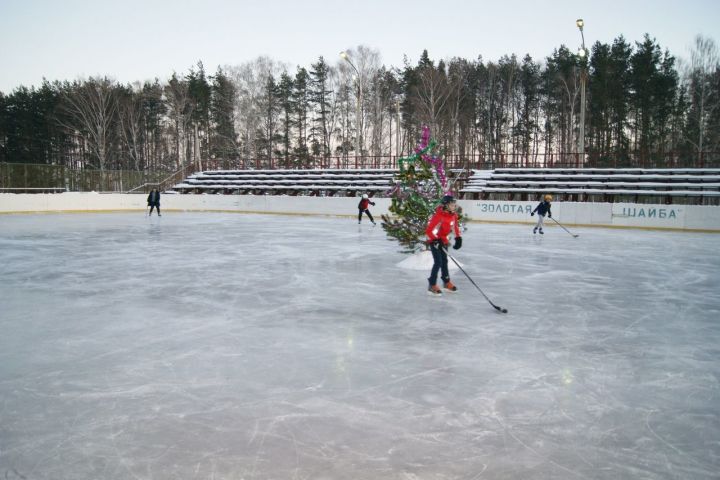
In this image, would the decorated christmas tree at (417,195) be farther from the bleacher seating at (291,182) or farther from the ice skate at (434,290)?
the bleacher seating at (291,182)

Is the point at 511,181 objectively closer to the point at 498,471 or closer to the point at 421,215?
the point at 421,215

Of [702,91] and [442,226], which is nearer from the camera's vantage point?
[442,226]

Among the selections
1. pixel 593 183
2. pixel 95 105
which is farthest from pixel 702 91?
pixel 95 105

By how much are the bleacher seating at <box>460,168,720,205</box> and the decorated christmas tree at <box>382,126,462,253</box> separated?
1524 centimetres

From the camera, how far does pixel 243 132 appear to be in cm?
4906

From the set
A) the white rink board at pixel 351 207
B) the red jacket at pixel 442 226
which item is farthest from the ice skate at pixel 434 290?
the white rink board at pixel 351 207

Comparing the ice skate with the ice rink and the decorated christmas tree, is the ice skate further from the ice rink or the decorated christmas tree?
the decorated christmas tree

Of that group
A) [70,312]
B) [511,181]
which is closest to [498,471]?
[70,312]

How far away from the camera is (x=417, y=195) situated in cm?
1003

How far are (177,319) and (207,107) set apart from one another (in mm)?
55387

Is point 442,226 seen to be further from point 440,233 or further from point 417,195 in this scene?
point 417,195

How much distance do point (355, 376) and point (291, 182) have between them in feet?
98.2

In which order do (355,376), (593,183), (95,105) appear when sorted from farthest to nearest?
1. (95,105)
2. (593,183)
3. (355,376)

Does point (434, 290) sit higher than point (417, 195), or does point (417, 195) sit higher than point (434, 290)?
point (417, 195)
